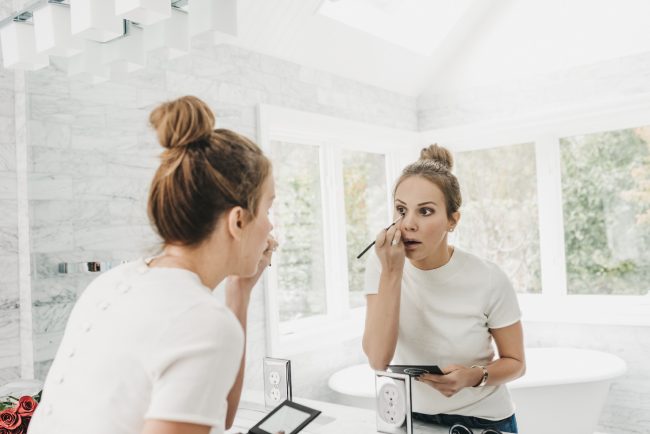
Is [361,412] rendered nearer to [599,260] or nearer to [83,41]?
[83,41]

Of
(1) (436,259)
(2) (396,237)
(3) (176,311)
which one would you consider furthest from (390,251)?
(3) (176,311)

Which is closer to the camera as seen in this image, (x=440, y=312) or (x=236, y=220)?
(x=236, y=220)

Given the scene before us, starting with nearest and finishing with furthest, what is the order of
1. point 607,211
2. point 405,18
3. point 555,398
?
point 555,398 < point 405,18 < point 607,211

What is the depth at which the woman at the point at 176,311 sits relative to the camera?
1.99 ft

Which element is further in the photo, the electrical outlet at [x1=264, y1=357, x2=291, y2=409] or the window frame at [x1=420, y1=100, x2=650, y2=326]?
the window frame at [x1=420, y1=100, x2=650, y2=326]

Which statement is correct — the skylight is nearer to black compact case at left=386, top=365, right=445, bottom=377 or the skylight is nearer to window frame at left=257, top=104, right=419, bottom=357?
window frame at left=257, top=104, right=419, bottom=357

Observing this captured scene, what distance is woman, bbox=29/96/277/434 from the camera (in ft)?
1.99

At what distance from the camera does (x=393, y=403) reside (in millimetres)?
1288

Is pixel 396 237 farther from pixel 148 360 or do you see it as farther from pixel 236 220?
pixel 148 360

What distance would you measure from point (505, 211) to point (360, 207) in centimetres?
90

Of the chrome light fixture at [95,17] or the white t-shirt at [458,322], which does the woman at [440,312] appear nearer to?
the white t-shirt at [458,322]

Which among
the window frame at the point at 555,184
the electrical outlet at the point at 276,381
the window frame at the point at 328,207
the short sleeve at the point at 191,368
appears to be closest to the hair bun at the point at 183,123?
the short sleeve at the point at 191,368

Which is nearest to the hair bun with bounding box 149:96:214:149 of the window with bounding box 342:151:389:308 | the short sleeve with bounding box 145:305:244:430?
the short sleeve with bounding box 145:305:244:430

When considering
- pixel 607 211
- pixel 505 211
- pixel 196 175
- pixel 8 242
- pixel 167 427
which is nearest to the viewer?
pixel 167 427
